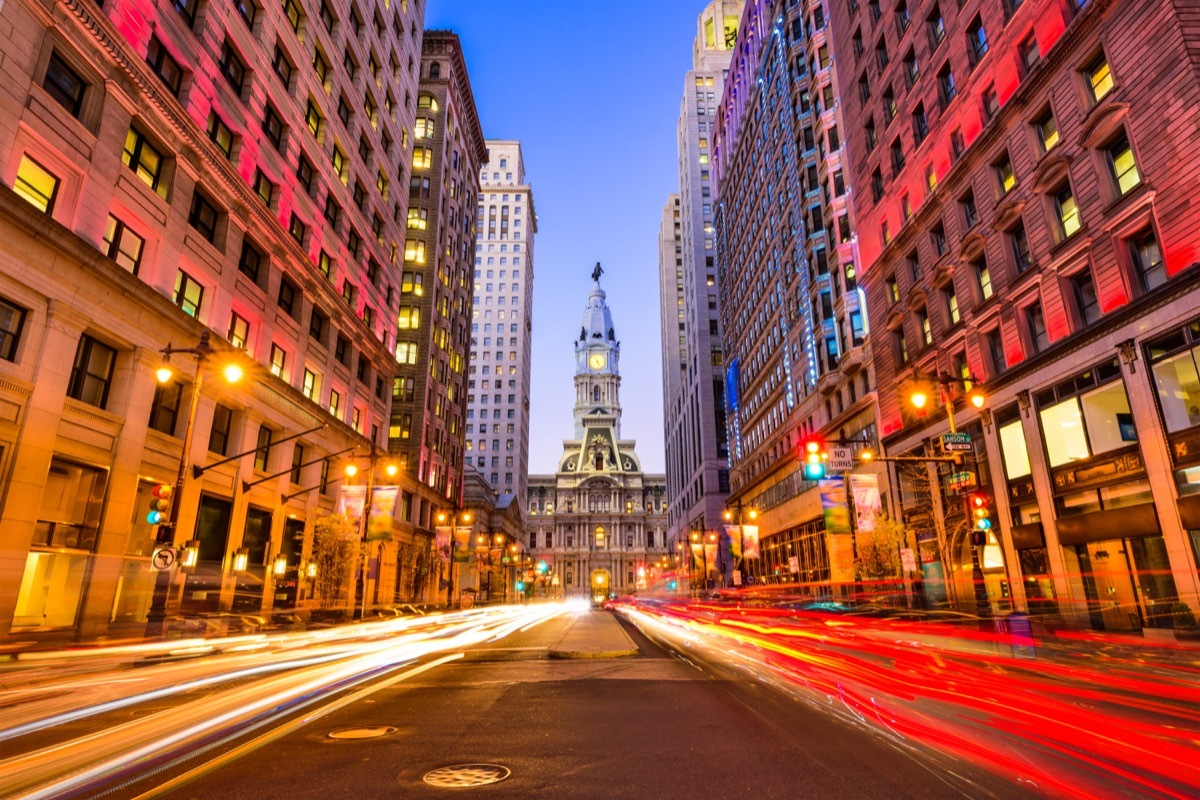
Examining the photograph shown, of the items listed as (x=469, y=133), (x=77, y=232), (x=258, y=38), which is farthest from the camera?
(x=469, y=133)

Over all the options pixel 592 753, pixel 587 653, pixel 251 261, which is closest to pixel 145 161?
pixel 251 261

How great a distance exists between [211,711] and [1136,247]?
30112 millimetres

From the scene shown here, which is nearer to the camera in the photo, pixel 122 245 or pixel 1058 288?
pixel 122 245

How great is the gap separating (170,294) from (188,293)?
6.03ft

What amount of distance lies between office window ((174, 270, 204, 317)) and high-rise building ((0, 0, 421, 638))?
113mm

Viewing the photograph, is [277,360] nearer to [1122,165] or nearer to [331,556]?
[331,556]

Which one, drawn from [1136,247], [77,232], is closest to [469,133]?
[77,232]

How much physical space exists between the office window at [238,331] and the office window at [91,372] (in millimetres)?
6797

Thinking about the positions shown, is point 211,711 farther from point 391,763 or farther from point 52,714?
point 391,763

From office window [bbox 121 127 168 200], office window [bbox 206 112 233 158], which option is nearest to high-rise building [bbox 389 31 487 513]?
office window [bbox 206 112 233 158]

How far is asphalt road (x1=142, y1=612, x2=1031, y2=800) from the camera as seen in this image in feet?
18.0

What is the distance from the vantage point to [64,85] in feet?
→ 70.1

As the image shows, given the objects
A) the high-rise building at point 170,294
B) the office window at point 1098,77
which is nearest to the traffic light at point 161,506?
the high-rise building at point 170,294

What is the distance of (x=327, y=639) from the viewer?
18.3 meters
